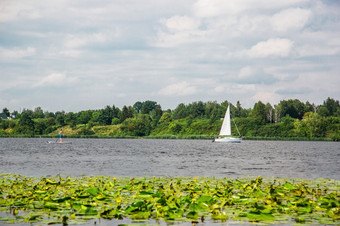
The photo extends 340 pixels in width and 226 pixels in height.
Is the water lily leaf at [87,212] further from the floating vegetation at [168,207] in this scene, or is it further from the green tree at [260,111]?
the green tree at [260,111]

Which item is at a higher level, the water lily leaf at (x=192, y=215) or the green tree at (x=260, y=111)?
the green tree at (x=260, y=111)

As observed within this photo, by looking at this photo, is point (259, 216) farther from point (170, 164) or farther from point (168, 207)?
point (170, 164)

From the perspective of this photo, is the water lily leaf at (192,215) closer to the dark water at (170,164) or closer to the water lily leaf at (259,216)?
the water lily leaf at (259,216)

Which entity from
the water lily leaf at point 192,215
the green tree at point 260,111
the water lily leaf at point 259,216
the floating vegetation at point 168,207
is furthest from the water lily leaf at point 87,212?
the green tree at point 260,111

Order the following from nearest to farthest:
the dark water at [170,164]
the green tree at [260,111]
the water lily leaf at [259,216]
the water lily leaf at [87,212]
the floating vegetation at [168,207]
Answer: the water lily leaf at [259,216] → the floating vegetation at [168,207] → the water lily leaf at [87,212] → the dark water at [170,164] → the green tree at [260,111]

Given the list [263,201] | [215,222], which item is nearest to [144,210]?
[215,222]

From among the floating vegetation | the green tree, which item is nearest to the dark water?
the floating vegetation

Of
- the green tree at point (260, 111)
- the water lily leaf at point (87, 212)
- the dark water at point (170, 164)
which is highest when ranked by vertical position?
the green tree at point (260, 111)

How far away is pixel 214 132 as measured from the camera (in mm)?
189750

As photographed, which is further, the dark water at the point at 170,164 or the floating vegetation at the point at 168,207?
the dark water at the point at 170,164

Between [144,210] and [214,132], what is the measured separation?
177 metres

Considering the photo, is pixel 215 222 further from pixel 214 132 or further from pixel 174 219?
pixel 214 132

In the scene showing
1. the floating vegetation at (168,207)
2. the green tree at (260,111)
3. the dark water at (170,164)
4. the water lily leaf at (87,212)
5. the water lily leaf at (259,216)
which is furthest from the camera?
the green tree at (260,111)

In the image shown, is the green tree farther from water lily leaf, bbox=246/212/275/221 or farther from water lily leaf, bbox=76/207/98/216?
water lily leaf, bbox=76/207/98/216
